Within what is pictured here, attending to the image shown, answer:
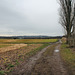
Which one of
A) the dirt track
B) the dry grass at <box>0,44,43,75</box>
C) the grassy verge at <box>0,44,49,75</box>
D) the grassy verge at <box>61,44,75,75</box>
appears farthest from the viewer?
the dry grass at <box>0,44,43,75</box>

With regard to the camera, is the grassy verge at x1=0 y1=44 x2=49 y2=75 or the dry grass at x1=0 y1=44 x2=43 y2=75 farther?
the dry grass at x1=0 y1=44 x2=43 y2=75

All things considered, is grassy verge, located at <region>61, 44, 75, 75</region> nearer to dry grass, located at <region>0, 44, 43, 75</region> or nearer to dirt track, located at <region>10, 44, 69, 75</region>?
dirt track, located at <region>10, 44, 69, 75</region>

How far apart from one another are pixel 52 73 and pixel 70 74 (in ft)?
3.60

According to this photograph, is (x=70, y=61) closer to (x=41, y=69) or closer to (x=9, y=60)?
(x=41, y=69)

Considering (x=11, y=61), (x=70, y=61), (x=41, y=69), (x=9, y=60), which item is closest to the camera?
(x=41, y=69)

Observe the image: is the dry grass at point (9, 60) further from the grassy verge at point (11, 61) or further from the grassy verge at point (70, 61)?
the grassy verge at point (70, 61)

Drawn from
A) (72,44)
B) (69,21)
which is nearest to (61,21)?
(69,21)

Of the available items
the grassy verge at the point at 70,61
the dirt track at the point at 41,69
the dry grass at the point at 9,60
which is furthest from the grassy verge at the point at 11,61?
the grassy verge at the point at 70,61

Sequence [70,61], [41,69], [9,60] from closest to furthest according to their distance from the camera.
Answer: [41,69]
[70,61]
[9,60]

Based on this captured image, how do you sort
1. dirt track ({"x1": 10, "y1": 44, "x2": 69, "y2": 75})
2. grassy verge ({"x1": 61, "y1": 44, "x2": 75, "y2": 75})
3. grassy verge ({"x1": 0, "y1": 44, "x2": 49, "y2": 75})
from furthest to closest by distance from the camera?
grassy verge ({"x1": 0, "y1": 44, "x2": 49, "y2": 75}), grassy verge ({"x1": 61, "y1": 44, "x2": 75, "y2": 75}), dirt track ({"x1": 10, "y1": 44, "x2": 69, "y2": 75})

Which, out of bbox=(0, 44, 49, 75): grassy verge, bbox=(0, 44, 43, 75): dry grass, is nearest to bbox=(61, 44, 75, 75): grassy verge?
bbox=(0, 44, 49, 75): grassy verge

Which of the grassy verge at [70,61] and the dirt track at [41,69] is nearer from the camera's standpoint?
the dirt track at [41,69]

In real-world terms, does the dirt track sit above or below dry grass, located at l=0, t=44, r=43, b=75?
above

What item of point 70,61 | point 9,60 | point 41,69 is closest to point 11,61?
point 9,60
